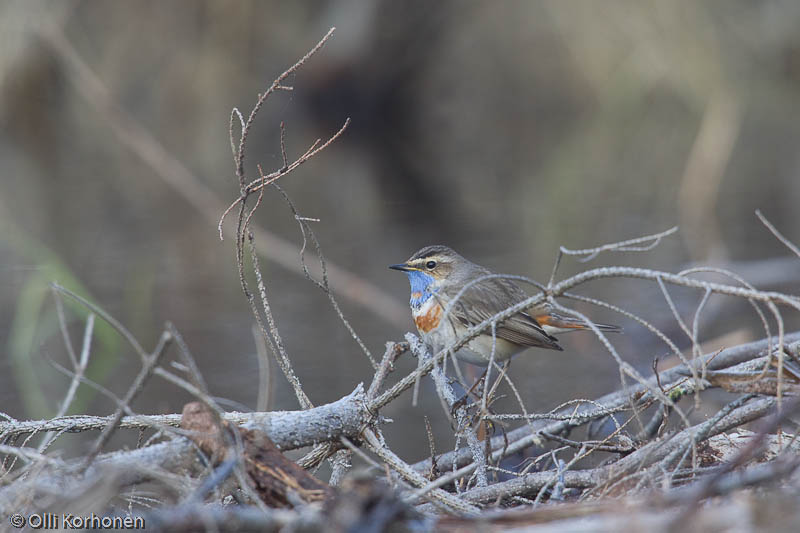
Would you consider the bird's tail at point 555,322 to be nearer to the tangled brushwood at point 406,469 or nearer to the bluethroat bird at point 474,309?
the bluethroat bird at point 474,309

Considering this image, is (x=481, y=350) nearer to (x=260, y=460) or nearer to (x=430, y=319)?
(x=430, y=319)

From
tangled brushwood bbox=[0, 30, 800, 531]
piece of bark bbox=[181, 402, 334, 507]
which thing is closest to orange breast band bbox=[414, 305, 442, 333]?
tangled brushwood bbox=[0, 30, 800, 531]

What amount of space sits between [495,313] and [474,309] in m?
0.12

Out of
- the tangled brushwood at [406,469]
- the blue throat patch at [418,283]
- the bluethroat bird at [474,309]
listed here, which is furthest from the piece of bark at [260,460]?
the blue throat patch at [418,283]

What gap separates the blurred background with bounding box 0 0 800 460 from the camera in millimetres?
6348

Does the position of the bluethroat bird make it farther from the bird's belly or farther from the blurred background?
the blurred background

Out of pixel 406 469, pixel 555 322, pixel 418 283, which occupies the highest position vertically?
pixel 418 283

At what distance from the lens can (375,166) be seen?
588 inches

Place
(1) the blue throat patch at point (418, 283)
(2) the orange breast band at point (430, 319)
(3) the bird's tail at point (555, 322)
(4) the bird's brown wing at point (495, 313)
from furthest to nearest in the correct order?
(3) the bird's tail at point (555, 322) → (1) the blue throat patch at point (418, 283) → (4) the bird's brown wing at point (495, 313) → (2) the orange breast band at point (430, 319)

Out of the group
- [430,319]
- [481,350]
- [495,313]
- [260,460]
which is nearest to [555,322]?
[495,313]

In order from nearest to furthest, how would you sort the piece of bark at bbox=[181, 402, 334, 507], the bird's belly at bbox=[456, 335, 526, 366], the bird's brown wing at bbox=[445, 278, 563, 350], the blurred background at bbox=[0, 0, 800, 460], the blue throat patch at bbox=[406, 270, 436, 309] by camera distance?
the piece of bark at bbox=[181, 402, 334, 507], the bird's belly at bbox=[456, 335, 526, 366], the bird's brown wing at bbox=[445, 278, 563, 350], the blue throat patch at bbox=[406, 270, 436, 309], the blurred background at bbox=[0, 0, 800, 460]

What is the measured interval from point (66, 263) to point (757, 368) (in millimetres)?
7005

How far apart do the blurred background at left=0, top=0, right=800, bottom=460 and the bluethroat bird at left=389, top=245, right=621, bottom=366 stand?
654 millimetres

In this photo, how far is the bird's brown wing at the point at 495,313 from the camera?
4.32 meters
